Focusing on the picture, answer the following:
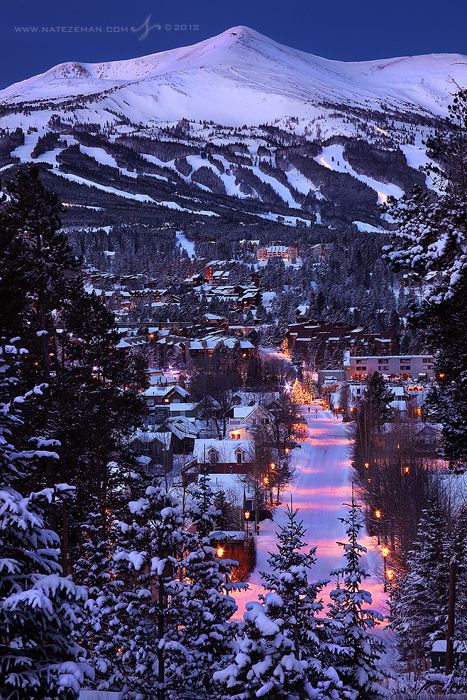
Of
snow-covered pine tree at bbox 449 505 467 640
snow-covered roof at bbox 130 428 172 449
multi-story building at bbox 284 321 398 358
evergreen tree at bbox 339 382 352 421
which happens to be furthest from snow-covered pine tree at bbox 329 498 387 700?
multi-story building at bbox 284 321 398 358

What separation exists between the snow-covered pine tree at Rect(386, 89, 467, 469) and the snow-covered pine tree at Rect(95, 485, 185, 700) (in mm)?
4583

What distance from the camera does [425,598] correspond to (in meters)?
17.6

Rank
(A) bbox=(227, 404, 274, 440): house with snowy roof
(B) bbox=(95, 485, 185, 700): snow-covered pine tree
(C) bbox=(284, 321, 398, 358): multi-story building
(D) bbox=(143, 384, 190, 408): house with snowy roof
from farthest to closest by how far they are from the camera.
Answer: (C) bbox=(284, 321, 398, 358): multi-story building < (D) bbox=(143, 384, 190, 408): house with snowy roof < (A) bbox=(227, 404, 274, 440): house with snowy roof < (B) bbox=(95, 485, 185, 700): snow-covered pine tree

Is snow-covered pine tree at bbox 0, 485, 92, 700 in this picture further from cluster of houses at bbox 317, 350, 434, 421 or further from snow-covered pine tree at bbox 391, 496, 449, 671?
cluster of houses at bbox 317, 350, 434, 421

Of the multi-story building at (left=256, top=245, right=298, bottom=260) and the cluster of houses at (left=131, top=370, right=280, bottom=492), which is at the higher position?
the multi-story building at (left=256, top=245, right=298, bottom=260)

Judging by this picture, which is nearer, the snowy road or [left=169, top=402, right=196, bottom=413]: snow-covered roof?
the snowy road

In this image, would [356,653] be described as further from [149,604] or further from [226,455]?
[226,455]

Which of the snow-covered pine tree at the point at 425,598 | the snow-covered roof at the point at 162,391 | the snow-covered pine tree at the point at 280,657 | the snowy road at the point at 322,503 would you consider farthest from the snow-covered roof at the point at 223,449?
the snow-covered pine tree at the point at 280,657

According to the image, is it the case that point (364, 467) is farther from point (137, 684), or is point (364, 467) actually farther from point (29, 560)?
point (29, 560)

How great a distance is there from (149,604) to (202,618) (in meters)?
0.82

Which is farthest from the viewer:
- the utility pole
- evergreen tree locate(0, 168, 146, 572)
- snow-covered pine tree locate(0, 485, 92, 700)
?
evergreen tree locate(0, 168, 146, 572)

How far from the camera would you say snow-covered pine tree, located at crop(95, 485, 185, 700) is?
27.6 ft

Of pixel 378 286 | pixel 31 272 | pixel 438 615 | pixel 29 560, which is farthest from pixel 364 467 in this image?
pixel 378 286

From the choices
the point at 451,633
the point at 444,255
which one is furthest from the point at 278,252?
the point at 444,255
